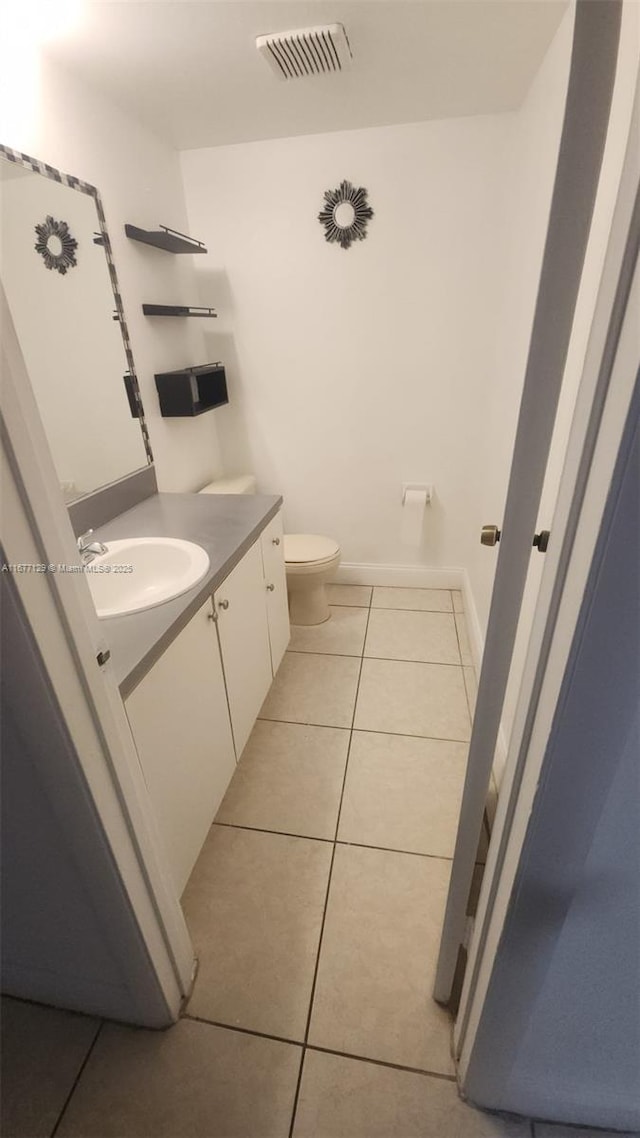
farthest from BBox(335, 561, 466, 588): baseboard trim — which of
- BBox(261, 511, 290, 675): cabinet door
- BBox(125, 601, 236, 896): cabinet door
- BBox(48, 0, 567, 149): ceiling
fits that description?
BBox(48, 0, 567, 149): ceiling

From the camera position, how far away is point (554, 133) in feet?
4.47

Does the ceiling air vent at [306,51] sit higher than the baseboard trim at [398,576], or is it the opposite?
the ceiling air vent at [306,51]

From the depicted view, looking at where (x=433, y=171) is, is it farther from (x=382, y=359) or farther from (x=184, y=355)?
(x=184, y=355)

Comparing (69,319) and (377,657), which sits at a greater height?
(69,319)

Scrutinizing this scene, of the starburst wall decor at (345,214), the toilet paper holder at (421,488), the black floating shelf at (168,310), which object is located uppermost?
the starburst wall decor at (345,214)

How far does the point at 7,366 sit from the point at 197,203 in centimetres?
224

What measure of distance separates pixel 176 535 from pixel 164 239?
1216mm

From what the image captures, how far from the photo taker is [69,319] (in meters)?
1.49

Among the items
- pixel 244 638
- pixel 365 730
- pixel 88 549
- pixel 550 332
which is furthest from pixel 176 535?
pixel 550 332

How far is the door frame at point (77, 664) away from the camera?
562 mm

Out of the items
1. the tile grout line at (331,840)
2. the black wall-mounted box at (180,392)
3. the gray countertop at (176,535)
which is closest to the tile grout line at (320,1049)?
the tile grout line at (331,840)

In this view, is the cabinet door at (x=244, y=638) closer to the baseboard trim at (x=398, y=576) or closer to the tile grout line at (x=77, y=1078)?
the tile grout line at (x=77, y=1078)

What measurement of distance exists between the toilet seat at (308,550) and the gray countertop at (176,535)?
492 mm

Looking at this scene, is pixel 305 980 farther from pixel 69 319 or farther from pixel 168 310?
pixel 168 310
